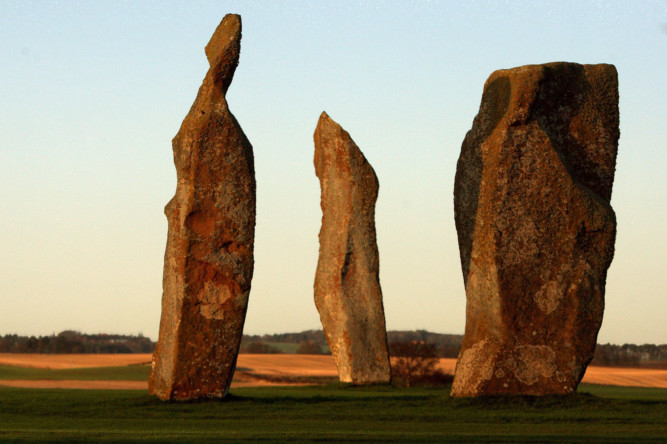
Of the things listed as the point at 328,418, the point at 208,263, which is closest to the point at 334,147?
the point at 208,263

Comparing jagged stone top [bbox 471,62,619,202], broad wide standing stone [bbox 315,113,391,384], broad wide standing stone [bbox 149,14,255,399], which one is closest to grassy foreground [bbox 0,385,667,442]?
broad wide standing stone [bbox 149,14,255,399]

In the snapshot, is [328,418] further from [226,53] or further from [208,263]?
[226,53]

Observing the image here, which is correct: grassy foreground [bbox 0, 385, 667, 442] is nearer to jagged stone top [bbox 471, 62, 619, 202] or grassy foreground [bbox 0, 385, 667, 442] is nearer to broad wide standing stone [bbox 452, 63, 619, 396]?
broad wide standing stone [bbox 452, 63, 619, 396]

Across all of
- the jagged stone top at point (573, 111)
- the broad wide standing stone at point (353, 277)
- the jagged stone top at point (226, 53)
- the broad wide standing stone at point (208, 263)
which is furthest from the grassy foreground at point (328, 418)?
the jagged stone top at point (226, 53)

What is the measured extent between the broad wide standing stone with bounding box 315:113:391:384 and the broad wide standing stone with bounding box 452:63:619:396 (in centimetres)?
601

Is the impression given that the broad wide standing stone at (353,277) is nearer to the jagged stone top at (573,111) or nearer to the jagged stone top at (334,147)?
the jagged stone top at (334,147)

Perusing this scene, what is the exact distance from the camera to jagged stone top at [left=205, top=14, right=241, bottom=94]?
17792 millimetres

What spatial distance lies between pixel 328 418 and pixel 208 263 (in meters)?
3.22

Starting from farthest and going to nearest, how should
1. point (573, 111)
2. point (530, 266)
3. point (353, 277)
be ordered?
1. point (353, 277)
2. point (573, 111)
3. point (530, 266)

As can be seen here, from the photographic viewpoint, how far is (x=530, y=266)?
17.3 metres

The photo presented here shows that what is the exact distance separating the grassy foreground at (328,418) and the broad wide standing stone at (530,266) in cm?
56

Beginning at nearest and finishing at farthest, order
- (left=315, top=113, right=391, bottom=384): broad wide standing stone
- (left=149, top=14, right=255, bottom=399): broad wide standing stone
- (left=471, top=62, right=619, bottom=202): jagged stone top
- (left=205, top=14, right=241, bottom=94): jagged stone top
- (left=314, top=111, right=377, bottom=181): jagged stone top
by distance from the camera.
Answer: (left=149, top=14, right=255, bottom=399): broad wide standing stone
(left=205, top=14, right=241, bottom=94): jagged stone top
(left=471, top=62, right=619, bottom=202): jagged stone top
(left=315, top=113, right=391, bottom=384): broad wide standing stone
(left=314, top=111, right=377, bottom=181): jagged stone top

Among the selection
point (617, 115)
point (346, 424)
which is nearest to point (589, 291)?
point (617, 115)

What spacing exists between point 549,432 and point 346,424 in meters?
2.65
